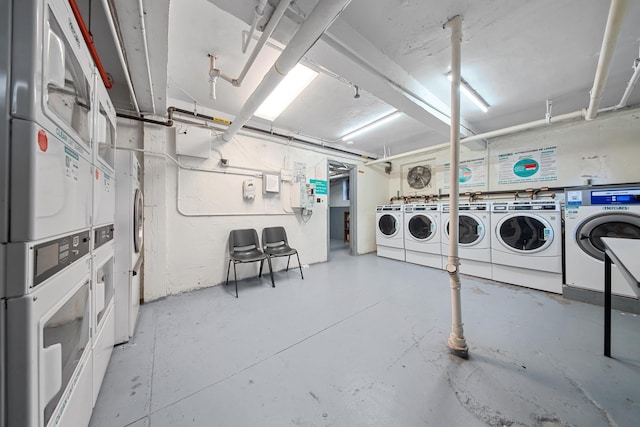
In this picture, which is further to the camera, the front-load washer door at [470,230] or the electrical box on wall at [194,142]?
the front-load washer door at [470,230]

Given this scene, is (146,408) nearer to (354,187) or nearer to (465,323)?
(465,323)

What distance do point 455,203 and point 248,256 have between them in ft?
7.58

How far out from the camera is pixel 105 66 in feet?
6.05

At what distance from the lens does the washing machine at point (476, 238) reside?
2.97 m

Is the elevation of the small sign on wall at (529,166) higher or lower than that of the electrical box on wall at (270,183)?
higher

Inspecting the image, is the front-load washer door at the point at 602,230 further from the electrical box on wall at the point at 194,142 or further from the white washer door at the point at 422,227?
the electrical box on wall at the point at 194,142

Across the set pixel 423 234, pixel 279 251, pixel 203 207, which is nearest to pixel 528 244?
pixel 423 234

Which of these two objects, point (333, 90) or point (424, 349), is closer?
point (424, 349)

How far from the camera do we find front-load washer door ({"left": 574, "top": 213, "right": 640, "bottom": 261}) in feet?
6.70

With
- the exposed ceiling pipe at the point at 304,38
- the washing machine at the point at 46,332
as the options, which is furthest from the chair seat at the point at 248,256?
the exposed ceiling pipe at the point at 304,38

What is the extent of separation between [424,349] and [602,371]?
3.35 ft

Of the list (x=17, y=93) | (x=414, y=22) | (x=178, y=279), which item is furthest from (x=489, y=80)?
(x=178, y=279)

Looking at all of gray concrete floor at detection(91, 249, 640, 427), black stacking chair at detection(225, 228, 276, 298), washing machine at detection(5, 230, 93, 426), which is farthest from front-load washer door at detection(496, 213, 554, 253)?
washing machine at detection(5, 230, 93, 426)

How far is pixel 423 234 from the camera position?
3738 mm
